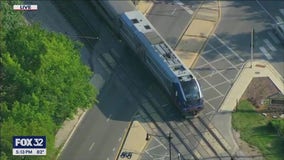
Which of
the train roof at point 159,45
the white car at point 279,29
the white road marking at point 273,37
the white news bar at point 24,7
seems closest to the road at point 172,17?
the train roof at point 159,45

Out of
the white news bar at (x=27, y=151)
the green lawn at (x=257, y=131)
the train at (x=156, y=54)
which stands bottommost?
the white news bar at (x=27, y=151)

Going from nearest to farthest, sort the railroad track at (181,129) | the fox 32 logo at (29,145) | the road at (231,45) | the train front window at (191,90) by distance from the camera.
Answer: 1. the fox 32 logo at (29,145)
2. the railroad track at (181,129)
3. the train front window at (191,90)
4. the road at (231,45)

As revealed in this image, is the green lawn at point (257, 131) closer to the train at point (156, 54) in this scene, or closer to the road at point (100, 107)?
the train at point (156, 54)

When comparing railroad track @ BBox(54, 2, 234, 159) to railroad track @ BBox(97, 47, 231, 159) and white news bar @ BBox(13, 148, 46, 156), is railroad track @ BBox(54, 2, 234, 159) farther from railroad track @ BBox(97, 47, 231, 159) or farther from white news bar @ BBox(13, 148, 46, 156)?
white news bar @ BBox(13, 148, 46, 156)

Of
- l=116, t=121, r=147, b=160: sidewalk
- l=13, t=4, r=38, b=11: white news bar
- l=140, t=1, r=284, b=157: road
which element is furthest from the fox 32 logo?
l=13, t=4, r=38, b=11: white news bar

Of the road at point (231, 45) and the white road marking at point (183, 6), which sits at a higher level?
the white road marking at point (183, 6)

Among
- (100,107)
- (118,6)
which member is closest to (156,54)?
(100,107)

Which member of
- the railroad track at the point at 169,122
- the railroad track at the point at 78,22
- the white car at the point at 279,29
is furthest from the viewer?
the railroad track at the point at 78,22
